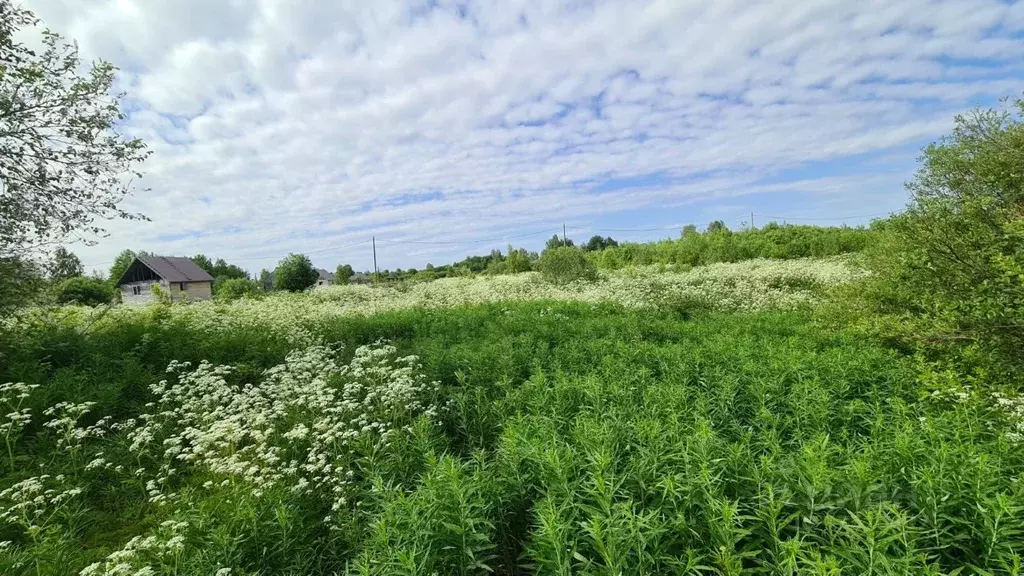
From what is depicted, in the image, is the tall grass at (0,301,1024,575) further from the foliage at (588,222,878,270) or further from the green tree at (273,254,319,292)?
the green tree at (273,254,319,292)

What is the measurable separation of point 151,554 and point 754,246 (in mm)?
32981

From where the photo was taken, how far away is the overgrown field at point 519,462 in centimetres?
211

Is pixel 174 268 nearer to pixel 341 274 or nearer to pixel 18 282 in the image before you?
pixel 341 274

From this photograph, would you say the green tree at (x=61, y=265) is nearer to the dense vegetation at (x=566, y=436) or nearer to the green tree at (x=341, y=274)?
the dense vegetation at (x=566, y=436)

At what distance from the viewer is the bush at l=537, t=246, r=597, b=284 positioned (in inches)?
861

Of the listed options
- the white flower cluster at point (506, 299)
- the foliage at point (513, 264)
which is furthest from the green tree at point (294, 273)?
the white flower cluster at point (506, 299)

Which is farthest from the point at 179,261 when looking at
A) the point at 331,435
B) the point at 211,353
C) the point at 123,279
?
the point at 331,435

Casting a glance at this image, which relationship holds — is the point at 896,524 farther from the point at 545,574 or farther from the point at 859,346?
the point at 859,346

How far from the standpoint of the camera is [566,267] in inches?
877

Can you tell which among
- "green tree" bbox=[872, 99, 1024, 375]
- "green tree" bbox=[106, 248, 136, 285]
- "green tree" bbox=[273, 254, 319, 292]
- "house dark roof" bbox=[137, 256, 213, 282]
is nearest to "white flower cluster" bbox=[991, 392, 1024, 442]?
"green tree" bbox=[872, 99, 1024, 375]

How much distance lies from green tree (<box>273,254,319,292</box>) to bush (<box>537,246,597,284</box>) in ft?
94.4

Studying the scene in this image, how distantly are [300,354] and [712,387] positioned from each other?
19.8ft

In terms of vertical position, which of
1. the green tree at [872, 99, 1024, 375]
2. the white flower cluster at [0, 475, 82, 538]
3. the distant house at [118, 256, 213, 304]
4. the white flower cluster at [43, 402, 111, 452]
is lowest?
the white flower cluster at [0, 475, 82, 538]

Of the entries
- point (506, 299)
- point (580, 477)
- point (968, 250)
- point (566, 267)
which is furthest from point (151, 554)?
point (566, 267)
